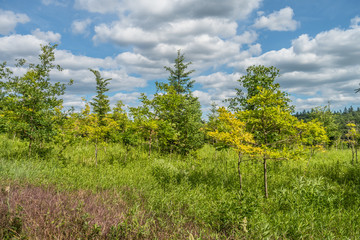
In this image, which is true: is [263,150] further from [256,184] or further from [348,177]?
[348,177]

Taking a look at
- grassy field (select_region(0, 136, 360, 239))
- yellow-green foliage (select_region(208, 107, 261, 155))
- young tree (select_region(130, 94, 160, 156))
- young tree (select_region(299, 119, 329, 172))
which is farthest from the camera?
young tree (select_region(130, 94, 160, 156))

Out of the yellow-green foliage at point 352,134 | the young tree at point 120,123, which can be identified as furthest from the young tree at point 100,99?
the yellow-green foliage at point 352,134

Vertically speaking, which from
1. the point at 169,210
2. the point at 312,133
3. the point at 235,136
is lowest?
the point at 169,210

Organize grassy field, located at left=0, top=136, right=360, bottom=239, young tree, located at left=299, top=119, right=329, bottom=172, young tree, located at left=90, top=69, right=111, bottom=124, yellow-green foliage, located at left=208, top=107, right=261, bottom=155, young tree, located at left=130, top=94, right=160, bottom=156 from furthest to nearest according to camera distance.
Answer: young tree, located at left=90, top=69, right=111, bottom=124 → young tree, located at left=130, top=94, right=160, bottom=156 → young tree, located at left=299, top=119, right=329, bottom=172 → yellow-green foliage, located at left=208, top=107, right=261, bottom=155 → grassy field, located at left=0, top=136, right=360, bottom=239

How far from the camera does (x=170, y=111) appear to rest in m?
12.1

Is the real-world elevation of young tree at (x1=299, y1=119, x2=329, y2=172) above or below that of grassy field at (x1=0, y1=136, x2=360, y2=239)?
above

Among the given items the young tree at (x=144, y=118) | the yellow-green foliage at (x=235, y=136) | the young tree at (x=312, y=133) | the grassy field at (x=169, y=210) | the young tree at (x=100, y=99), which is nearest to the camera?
the grassy field at (x=169, y=210)

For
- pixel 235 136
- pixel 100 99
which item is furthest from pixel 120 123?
pixel 235 136

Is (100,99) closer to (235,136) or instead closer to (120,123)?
(120,123)

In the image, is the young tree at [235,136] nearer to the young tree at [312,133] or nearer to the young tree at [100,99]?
the young tree at [312,133]

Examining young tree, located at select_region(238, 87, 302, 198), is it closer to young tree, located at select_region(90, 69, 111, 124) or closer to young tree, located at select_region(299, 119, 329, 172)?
young tree, located at select_region(299, 119, 329, 172)

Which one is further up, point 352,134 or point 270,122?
point 270,122

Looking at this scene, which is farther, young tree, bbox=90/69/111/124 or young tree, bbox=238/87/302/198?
young tree, bbox=90/69/111/124

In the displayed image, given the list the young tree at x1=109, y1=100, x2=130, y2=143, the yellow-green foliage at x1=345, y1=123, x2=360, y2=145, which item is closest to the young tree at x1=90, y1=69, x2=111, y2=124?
the young tree at x1=109, y1=100, x2=130, y2=143
